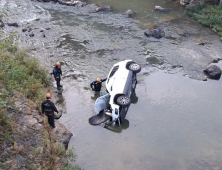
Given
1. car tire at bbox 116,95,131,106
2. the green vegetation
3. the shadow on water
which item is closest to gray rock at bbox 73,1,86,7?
the green vegetation

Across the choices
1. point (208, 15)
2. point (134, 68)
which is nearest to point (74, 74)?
point (134, 68)

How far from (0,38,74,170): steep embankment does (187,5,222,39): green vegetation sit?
1651 centimetres

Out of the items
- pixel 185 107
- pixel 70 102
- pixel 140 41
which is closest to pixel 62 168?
pixel 70 102

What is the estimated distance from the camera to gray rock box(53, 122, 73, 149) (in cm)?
1126

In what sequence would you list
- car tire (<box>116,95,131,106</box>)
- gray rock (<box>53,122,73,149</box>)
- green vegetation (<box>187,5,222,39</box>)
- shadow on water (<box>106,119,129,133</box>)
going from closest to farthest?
1. gray rock (<box>53,122,73,149</box>)
2. car tire (<box>116,95,131,106</box>)
3. shadow on water (<box>106,119,129,133</box>)
4. green vegetation (<box>187,5,222,39</box>)

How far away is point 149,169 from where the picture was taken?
10484mm

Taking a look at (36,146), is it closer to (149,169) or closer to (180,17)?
(149,169)

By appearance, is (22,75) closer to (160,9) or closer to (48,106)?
(48,106)

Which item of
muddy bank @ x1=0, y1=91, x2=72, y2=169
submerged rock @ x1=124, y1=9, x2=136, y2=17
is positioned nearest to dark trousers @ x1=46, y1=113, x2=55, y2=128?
muddy bank @ x1=0, y1=91, x2=72, y2=169

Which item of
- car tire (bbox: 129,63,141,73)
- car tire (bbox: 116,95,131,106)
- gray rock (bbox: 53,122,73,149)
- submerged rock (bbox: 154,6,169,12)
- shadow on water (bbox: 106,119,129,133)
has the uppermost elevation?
submerged rock (bbox: 154,6,169,12)

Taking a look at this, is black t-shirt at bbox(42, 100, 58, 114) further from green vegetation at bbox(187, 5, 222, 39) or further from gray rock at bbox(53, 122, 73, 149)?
green vegetation at bbox(187, 5, 222, 39)

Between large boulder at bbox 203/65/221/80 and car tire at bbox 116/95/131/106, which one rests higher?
car tire at bbox 116/95/131/106

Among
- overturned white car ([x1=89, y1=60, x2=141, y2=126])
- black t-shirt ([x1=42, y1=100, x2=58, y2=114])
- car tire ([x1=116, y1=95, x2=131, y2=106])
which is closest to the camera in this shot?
black t-shirt ([x1=42, y1=100, x2=58, y2=114])

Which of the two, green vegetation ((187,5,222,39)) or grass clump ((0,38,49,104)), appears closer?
grass clump ((0,38,49,104))
